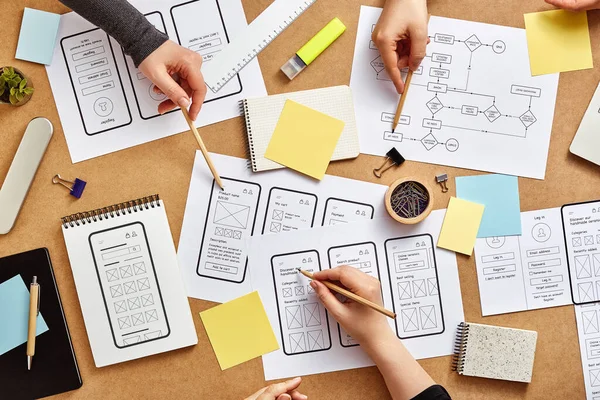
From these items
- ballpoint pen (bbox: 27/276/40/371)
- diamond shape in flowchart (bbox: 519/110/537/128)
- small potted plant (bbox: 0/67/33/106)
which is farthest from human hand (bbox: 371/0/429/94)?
ballpoint pen (bbox: 27/276/40/371)

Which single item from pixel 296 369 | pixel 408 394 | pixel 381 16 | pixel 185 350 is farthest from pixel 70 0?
pixel 408 394

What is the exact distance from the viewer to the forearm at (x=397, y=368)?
1.07m

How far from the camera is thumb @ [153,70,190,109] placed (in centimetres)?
103

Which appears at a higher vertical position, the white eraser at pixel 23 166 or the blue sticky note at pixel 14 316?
the white eraser at pixel 23 166

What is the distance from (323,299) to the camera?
1071mm

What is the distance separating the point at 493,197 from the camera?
1.11m

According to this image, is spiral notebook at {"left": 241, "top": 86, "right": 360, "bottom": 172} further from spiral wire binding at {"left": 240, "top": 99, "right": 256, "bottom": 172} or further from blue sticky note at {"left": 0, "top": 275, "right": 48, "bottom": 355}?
blue sticky note at {"left": 0, "top": 275, "right": 48, "bottom": 355}

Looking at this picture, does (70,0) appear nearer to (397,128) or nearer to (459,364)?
(397,128)

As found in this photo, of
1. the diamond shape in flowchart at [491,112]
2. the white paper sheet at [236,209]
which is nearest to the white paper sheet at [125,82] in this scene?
the white paper sheet at [236,209]

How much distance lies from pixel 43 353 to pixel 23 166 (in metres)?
0.35

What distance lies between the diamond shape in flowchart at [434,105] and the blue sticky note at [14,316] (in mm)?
835

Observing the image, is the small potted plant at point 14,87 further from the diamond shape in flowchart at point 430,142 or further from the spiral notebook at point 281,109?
the diamond shape in flowchart at point 430,142

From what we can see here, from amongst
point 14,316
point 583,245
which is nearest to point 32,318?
point 14,316

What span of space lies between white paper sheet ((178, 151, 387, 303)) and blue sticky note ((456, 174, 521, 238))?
0.17 m
